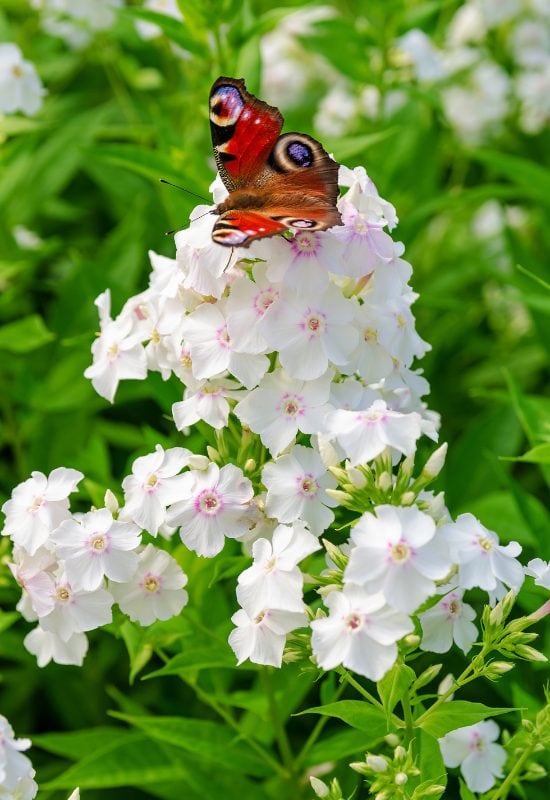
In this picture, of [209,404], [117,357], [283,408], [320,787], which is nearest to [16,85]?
[117,357]

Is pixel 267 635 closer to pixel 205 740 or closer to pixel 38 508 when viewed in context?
pixel 38 508

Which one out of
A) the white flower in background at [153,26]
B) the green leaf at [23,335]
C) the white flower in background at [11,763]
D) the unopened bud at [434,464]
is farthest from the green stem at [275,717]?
the white flower in background at [153,26]

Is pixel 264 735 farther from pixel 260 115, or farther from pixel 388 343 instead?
pixel 260 115

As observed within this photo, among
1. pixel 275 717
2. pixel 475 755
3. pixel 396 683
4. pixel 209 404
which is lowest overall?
pixel 275 717

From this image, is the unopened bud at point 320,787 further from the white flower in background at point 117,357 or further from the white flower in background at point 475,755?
the white flower in background at point 117,357

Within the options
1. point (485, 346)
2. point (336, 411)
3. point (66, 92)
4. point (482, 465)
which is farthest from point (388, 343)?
point (66, 92)
